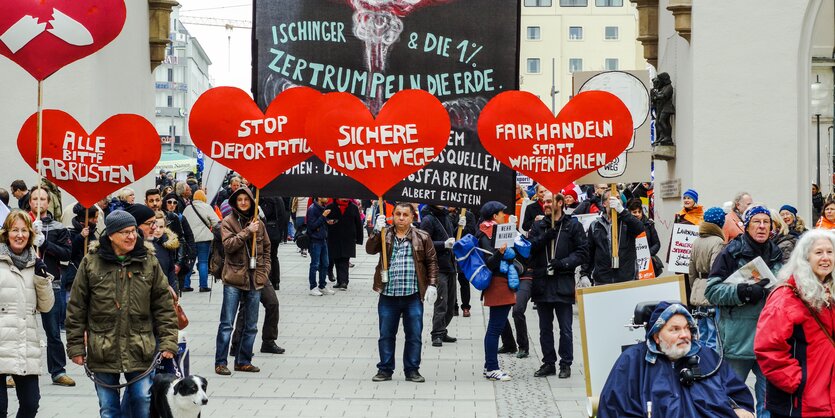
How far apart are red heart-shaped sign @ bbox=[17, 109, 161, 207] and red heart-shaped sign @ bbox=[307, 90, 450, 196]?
1548mm

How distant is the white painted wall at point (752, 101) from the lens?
620 inches

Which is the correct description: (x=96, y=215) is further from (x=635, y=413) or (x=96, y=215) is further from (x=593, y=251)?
(x=635, y=413)

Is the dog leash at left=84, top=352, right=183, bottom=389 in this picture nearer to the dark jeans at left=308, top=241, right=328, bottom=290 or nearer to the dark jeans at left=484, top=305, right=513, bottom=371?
the dark jeans at left=484, top=305, right=513, bottom=371

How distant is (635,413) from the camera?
5.96 metres

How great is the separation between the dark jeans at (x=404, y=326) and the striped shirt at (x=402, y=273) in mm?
87

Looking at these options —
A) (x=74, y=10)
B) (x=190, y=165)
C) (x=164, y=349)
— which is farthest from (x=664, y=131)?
(x=190, y=165)

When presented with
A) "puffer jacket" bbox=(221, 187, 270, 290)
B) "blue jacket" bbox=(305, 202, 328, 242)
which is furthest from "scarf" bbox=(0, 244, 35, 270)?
"blue jacket" bbox=(305, 202, 328, 242)

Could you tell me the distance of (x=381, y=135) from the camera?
36.0 feet

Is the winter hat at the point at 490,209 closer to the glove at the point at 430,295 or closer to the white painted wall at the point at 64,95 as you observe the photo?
the glove at the point at 430,295

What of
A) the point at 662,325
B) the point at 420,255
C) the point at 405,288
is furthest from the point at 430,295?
the point at 662,325

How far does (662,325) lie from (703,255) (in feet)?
14.6

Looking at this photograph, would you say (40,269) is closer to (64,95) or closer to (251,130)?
(251,130)

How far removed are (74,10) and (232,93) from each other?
1.63 meters

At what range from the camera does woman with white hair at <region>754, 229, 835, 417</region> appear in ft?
21.0
